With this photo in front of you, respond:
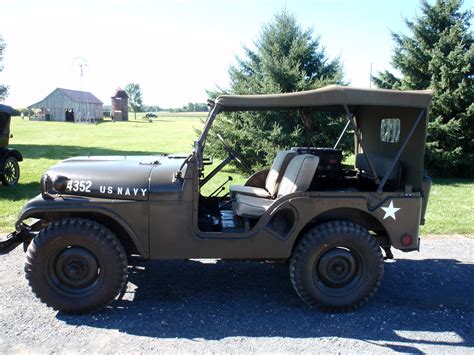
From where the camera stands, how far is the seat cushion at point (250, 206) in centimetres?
407

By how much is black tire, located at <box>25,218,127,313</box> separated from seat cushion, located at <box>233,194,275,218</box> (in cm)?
116

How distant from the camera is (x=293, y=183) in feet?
13.5

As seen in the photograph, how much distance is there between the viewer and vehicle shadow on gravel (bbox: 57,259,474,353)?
344 cm

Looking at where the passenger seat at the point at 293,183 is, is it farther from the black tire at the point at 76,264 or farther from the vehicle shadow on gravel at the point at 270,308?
the black tire at the point at 76,264

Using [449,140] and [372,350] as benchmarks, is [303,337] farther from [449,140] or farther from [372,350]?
[449,140]

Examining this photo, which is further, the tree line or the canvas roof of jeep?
the tree line

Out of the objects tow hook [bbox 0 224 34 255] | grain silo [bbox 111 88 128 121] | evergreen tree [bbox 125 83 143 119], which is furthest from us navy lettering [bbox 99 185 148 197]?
evergreen tree [bbox 125 83 143 119]

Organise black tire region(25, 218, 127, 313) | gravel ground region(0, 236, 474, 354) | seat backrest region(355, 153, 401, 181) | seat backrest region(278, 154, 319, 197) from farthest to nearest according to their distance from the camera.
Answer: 1. seat backrest region(355, 153, 401, 181)
2. seat backrest region(278, 154, 319, 197)
3. black tire region(25, 218, 127, 313)
4. gravel ground region(0, 236, 474, 354)

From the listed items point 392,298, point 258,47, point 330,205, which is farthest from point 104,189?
point 258,47

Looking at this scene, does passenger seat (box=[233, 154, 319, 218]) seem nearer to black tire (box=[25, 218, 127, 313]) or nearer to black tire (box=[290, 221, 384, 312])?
black tire (box=[290, 221, 384, 312])

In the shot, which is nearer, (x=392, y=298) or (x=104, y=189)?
(x=104, y=189)

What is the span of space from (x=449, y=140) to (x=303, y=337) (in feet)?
34.2

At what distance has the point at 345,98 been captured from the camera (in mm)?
3693

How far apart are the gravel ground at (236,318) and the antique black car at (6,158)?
590cm
